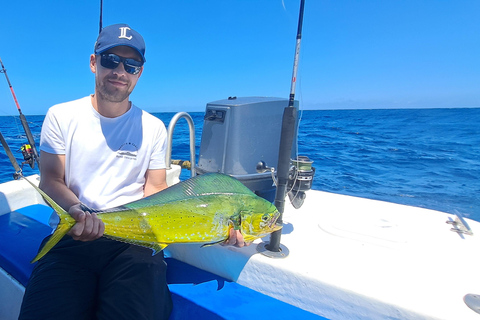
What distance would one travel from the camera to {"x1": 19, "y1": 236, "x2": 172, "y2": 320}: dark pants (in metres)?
1.38

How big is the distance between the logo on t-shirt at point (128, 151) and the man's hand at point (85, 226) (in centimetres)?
70

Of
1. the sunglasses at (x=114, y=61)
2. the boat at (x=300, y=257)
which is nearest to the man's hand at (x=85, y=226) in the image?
the boat at (x=300, y=257)

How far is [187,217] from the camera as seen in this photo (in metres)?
1.47

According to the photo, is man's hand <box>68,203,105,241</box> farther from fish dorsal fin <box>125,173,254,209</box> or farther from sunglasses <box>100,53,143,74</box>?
sunglasses <box>100,53,143,74</box>

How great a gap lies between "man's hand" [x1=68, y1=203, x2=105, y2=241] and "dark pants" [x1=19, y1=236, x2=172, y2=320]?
366mm

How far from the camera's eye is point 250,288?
1.98 m

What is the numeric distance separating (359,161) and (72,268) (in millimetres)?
11287

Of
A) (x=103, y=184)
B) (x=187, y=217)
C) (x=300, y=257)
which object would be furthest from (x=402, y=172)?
(x=103, y=184)

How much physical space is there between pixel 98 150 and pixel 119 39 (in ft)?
2.66

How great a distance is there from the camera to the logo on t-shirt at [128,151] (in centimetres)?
200

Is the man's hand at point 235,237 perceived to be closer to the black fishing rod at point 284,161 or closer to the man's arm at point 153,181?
the black fishing rod at point 284,161

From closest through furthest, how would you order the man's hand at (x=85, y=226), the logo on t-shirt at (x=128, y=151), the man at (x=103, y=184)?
1. the man's hand at (x=85, y=226)
2. the man at (x=103, y=184)
3. the logo on t-shirt at (x=128, y=151)

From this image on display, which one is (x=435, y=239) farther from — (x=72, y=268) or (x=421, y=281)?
(x=72, y=268)

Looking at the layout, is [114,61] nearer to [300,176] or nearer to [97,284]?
[97,284]
